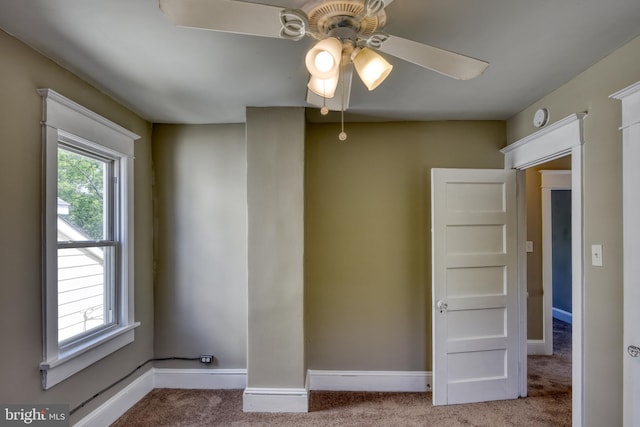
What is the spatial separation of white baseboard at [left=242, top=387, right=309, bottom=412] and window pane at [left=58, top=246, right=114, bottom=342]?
1196mm

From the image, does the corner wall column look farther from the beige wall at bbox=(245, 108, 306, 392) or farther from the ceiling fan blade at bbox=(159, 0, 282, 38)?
the ceiling fan blade at bbox=(159, 0, 282, 38)

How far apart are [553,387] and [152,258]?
3.63 metres

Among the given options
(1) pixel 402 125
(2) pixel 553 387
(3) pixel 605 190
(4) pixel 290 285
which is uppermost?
(1) pixel 402 125

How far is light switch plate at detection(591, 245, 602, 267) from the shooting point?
6.13 ft

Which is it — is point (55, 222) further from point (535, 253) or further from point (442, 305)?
point (535, 253)

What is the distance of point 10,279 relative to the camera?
166 cm

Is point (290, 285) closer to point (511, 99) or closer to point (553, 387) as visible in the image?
A: point (511, 99)

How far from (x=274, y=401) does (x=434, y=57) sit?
249 centimetres

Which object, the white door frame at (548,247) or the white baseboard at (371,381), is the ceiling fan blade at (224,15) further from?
the white door frame at (548,247)

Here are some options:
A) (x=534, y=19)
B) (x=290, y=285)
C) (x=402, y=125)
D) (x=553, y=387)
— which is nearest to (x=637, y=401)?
(x=553, y=387)

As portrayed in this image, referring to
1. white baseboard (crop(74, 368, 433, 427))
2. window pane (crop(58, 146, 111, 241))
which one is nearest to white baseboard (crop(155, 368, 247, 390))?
white baseboard (crop(74, 368, 433, 427))

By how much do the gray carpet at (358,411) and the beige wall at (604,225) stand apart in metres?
0.66

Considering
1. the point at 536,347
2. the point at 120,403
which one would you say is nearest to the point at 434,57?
the point at 120,403

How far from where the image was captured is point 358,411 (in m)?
2.58
